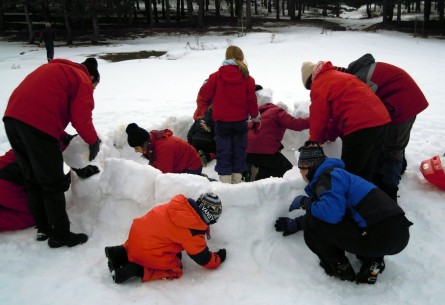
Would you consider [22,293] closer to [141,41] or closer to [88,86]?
[88,86]

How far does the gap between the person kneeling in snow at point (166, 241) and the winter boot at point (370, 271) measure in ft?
3.46

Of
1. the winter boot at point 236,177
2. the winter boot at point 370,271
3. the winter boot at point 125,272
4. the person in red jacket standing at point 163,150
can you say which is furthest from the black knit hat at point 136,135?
the winter boot at point 370,271

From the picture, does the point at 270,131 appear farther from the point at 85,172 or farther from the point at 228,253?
the point at 85,172

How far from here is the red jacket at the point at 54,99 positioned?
9.22ft

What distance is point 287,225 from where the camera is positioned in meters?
3.09

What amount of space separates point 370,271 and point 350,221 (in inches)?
17.2

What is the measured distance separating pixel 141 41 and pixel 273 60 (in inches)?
485

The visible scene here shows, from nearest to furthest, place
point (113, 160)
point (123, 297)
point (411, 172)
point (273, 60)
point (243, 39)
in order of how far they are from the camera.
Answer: point (123, 297) → point (113, 160) → point (411, 172) → point (273, 60) → point (243, 39)

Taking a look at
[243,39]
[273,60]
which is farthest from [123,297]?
[243,39]

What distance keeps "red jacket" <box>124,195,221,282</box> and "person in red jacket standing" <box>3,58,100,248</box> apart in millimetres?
777

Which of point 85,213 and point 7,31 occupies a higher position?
point 7,31

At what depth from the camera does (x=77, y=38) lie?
85.0 feet

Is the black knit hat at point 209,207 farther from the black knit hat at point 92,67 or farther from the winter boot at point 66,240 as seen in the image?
the black knit hat at point 92,67

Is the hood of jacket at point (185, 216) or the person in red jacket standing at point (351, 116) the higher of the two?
the person in red jacket standing at point (351, 116)
